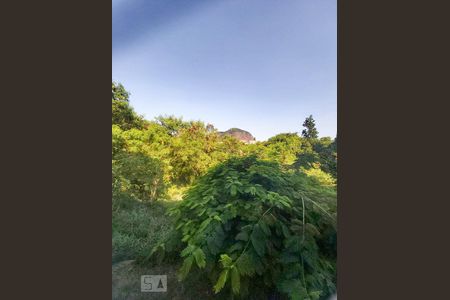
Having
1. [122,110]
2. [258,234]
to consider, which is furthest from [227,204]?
[122,110]

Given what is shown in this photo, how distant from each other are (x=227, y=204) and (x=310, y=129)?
41.3 inches

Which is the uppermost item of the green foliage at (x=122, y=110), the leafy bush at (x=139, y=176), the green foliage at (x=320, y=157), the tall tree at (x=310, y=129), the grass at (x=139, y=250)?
the green foliage at (x=122, y=110)

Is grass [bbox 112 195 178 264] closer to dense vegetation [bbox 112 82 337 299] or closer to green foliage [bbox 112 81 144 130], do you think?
dense vegetation [bbox 112 82 337 299]

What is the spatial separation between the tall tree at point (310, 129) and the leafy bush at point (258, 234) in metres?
0.39

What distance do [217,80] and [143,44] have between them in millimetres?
739

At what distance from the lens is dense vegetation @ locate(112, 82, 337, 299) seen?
2.36 metres

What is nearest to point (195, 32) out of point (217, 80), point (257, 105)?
point (217, 80)

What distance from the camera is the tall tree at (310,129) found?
9.53ft

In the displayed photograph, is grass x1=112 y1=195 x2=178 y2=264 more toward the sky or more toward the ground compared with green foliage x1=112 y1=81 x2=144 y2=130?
more toward the ground

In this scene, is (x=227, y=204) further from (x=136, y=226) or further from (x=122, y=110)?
(x=122, y=110)

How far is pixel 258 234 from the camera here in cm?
234

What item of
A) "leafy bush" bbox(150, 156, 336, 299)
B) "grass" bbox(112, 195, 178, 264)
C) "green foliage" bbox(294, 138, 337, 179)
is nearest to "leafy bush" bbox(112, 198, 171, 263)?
"grass" bbox(112, 195, 178, 264)

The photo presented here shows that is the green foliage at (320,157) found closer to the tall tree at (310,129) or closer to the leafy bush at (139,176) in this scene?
the tall tree at (310,129)

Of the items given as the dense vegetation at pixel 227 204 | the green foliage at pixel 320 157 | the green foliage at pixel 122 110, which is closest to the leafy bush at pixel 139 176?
the dense vegetation at pixel 227 204
